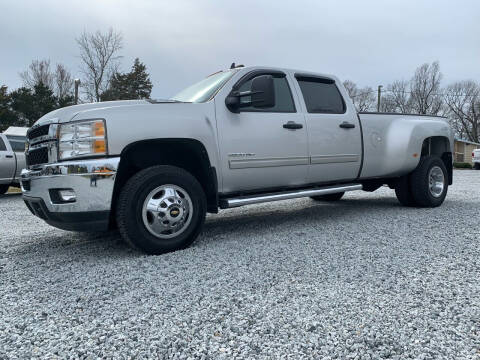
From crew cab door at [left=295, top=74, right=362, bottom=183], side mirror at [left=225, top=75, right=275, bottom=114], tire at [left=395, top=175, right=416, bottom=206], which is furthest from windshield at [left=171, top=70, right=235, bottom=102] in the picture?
tire at [left=395, top=175, right=416, bottom=206]

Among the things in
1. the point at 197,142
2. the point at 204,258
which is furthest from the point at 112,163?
the point at 204,258

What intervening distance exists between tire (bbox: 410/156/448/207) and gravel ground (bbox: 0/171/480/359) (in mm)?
1530

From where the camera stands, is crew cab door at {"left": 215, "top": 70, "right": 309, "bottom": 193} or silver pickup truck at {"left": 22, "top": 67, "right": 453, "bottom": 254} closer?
silver pickup truck at {"left": 22, "top": 67, "right": 453, "bottom": 254}

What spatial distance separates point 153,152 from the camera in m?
3.78

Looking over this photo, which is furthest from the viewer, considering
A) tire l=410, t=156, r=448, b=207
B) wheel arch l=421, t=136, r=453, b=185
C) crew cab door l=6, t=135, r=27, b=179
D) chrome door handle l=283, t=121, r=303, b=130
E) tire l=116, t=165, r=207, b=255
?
crew cab door l=6, t=135, r=27, b=179

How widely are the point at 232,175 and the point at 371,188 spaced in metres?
2.94

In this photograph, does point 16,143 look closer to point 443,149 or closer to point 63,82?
point 443,149

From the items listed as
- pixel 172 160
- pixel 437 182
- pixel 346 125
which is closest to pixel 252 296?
pixel 172 160

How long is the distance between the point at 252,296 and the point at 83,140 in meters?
1.92

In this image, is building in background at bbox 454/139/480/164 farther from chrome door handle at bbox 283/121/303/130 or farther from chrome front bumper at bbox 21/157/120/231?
chrome front bumper at bbox 21/157/120/231

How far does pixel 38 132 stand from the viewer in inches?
143

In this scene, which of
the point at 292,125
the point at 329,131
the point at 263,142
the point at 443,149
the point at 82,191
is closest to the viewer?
the point at 82,191

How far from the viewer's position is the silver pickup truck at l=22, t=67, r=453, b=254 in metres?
3.28

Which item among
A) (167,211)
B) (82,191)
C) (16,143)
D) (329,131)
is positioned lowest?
(167,211)
